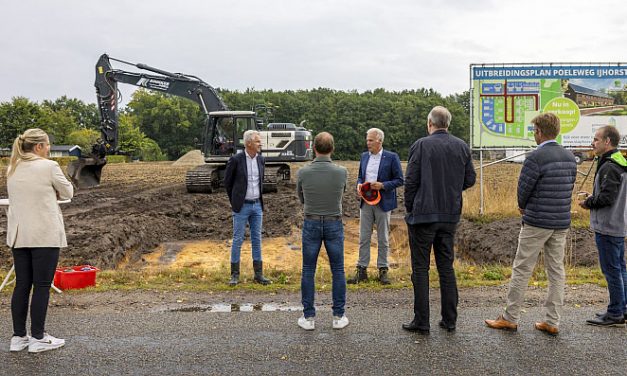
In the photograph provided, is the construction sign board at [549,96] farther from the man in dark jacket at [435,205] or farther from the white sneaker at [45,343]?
the white sneaker at [45,343]

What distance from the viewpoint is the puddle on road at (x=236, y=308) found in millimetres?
5746

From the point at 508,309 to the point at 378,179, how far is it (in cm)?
251

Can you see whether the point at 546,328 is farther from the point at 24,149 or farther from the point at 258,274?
the point at 24,149

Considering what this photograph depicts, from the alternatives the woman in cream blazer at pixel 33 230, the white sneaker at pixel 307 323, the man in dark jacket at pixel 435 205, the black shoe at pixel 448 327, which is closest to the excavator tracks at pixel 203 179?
the white sneaker at pixel 307 323

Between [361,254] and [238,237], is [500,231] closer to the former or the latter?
[361,254]

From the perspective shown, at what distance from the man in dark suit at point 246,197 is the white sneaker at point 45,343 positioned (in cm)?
250

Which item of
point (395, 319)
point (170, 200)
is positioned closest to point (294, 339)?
point (395, 319)

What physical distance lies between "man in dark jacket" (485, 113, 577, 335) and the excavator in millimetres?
13579

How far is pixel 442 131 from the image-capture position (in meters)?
5.07

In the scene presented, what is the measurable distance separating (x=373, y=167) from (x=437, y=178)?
6.97ft

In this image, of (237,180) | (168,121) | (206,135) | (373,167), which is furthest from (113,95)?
(168,121)

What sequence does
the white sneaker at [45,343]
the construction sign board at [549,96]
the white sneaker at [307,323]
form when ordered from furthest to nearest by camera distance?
1. the construction sign board at [549,96]
2. the white sneaker at [307,323]
3. the white sneaker at [45,343]

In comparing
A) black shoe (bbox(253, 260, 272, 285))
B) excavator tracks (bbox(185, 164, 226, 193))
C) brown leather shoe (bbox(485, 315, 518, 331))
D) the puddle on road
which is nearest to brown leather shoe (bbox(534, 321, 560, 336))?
brown leather shoe (bbox(485, 315, 518, 331))

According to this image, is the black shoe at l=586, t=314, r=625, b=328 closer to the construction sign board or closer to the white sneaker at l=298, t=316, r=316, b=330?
the white sneaker at l=298, t=316, r=316, b=330
